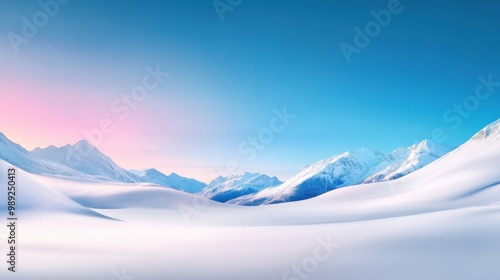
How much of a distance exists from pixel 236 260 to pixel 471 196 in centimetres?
4332

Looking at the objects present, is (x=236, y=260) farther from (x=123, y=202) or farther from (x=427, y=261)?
(x=123, y=202)

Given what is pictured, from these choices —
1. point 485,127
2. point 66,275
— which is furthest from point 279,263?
point 485,127

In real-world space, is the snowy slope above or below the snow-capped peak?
below

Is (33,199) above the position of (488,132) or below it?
below

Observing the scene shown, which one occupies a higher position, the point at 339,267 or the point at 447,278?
the point at 339,267

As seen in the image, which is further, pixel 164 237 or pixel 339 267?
pixel 164 237

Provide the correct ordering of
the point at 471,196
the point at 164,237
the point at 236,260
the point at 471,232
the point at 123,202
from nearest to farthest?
the point at 236,260 < the point at 471,232 < the point at 164,237 < the point at 471,196 < the point at 123,202

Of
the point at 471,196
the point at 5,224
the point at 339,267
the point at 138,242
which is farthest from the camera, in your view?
the point at 471,196

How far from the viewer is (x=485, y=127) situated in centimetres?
11981

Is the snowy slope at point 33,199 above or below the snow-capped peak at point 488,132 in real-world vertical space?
below

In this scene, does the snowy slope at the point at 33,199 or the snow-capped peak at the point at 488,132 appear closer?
the snowy slope at the point at 33,199

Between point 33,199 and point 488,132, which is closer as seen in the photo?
point 33,199

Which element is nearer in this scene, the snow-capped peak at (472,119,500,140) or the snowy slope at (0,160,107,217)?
the snowy slope at (0,160,107,217)

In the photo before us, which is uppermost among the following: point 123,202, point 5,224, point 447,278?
point 123,202
